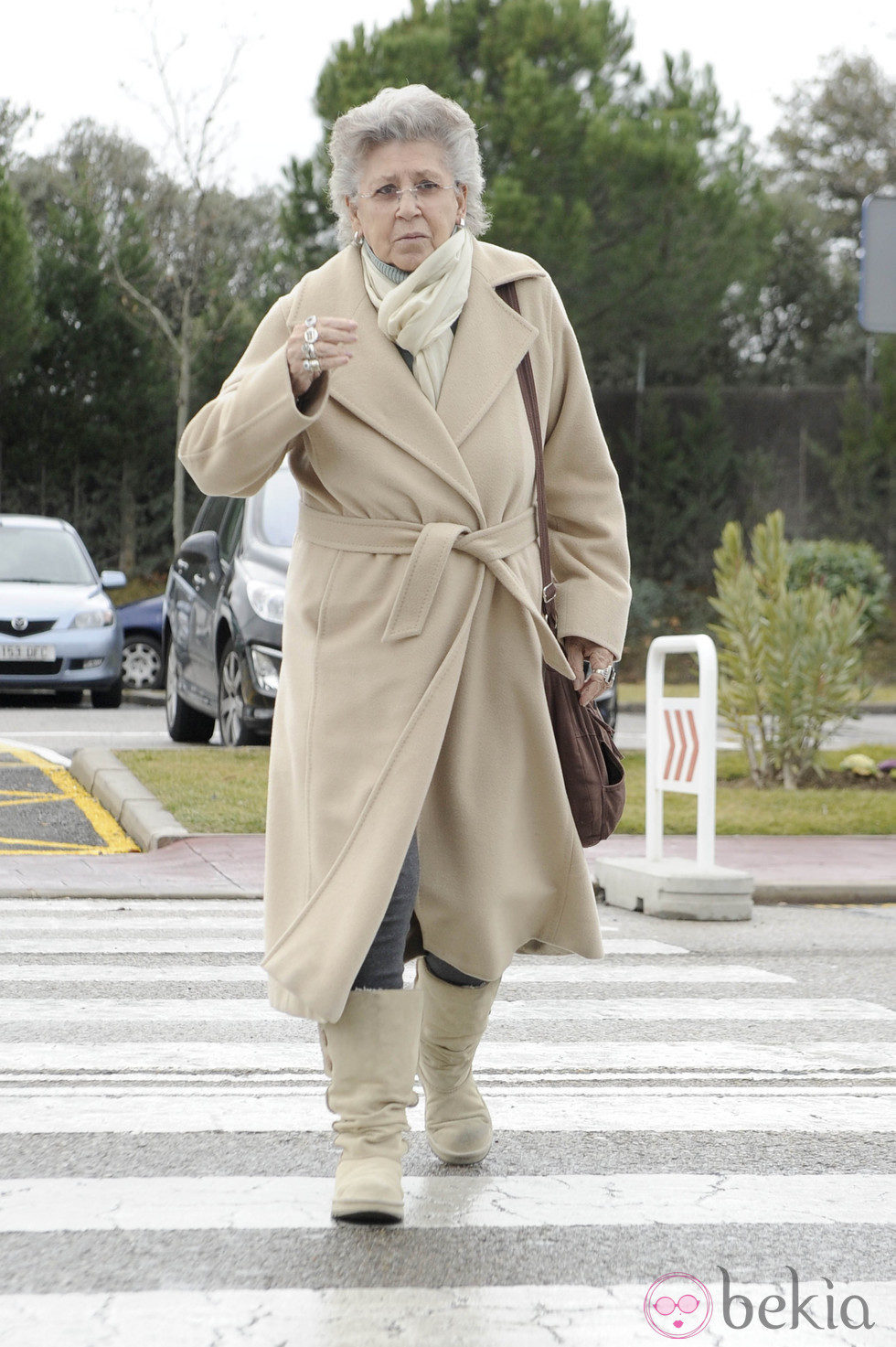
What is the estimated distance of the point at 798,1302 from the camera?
2.79 metres

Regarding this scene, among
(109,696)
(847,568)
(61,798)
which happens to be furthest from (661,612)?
(61,798)

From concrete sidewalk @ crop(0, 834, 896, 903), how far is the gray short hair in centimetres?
428

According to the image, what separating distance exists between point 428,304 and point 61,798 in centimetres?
705

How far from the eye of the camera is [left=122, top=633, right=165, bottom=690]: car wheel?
19094mm

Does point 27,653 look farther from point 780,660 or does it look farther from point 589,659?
point 589,659

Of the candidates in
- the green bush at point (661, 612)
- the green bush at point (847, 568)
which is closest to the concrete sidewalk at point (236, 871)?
the green bush at point (847, 568)

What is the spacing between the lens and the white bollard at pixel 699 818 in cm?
721

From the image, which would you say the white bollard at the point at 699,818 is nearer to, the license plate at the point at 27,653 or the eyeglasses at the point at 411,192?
the eyeglasses at the point at 411,192

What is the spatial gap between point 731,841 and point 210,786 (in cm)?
274

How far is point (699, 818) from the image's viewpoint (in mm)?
7273

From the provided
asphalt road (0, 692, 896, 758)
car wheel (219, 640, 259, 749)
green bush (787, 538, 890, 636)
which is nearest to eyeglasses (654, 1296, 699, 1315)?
car wheel (219, 640, 259, 749)

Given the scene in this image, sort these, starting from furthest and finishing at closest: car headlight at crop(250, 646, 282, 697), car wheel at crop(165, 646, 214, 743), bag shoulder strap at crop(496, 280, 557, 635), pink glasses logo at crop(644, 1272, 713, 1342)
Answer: car wheel at crop(165, 646, 214, 743) → car headlight at crop(250, 646, 282, 697) → bag shoulder strap at crop(496, 280, 557, 635) → pink glasses logo at crop(644, 1272, 713, 1342)

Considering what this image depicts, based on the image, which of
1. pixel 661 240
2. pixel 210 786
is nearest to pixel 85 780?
pixel 210 786

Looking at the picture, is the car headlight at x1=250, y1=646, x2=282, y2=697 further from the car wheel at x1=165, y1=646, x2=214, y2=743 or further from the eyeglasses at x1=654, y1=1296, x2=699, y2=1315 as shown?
the eyeglasses at x1=654, y1=1296, x2=699, y2=1315
